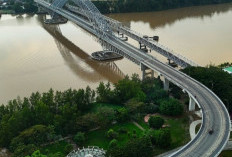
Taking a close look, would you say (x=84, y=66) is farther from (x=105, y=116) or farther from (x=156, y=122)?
(x=156, y=122)

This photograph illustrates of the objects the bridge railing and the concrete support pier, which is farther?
the concrete support pier

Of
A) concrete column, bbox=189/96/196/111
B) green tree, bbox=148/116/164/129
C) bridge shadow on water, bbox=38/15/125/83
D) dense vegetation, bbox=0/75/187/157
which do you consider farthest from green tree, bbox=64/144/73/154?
bridge shadow on water, bbox=38/15/125/83

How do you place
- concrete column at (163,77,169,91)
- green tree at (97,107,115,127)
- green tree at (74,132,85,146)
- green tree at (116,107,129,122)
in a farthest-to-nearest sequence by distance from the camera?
concrete column at (163,77,169,91)
green tree at (116,107,129,122)
green tree at (97,107,115,127)
green tree at (74,132,85,146)

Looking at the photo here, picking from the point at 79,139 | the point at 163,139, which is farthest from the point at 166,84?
the point at 79,139

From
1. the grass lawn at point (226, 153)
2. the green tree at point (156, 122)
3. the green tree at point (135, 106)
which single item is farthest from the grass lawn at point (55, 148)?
the grass lawn at point (226, 153)

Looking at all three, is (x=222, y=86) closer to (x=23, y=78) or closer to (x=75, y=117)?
(x=75, y=117)

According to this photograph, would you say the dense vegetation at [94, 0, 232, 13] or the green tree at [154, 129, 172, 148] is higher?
the dense vegetation at [94, 0, 232, 13]

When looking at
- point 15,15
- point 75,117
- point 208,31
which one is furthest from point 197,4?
point 75,117

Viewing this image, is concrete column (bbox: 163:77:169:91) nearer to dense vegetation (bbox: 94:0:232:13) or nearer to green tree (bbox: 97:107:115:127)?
green tree (bbox: 97:107:115:127)

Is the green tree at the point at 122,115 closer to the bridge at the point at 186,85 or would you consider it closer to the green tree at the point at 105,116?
the green tree at the point at 105,116
